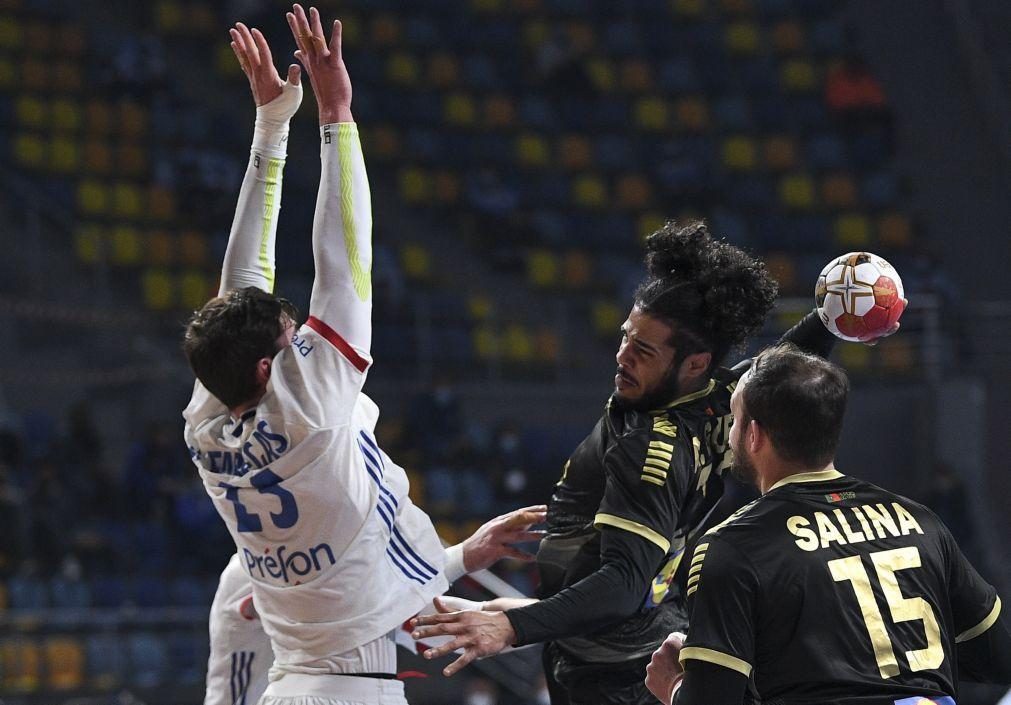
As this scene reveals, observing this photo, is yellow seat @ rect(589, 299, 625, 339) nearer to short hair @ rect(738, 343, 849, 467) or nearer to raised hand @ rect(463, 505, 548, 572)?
raised hand @ rect(463, 505, 548, 572)

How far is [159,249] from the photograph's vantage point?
13320 mm

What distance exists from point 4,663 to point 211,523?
2079mm

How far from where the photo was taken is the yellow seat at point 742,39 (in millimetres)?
17031

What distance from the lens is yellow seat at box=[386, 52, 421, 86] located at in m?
16.0

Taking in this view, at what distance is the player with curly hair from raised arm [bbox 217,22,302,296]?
1.12m

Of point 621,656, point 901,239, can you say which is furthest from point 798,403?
point 901,239

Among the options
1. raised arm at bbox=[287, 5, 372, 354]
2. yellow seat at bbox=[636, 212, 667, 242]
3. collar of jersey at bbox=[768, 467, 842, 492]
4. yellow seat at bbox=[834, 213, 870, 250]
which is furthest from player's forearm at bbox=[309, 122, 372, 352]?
yellow seat at bbox=[834, 213, 870, 250]

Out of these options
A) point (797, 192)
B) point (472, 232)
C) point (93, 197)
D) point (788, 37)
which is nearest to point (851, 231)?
point (797, 192)

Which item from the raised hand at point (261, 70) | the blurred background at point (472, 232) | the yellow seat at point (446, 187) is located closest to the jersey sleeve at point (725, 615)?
the raised hand at point (261, 70)

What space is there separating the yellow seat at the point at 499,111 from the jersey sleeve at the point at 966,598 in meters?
13.2

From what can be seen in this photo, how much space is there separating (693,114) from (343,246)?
44.2 feet

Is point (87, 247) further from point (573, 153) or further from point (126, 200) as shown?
point (573, 153)

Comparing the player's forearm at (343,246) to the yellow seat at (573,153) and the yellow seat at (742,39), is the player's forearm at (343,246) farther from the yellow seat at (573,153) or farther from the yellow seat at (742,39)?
the yellow seat at (742,39)

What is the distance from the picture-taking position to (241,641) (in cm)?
424
